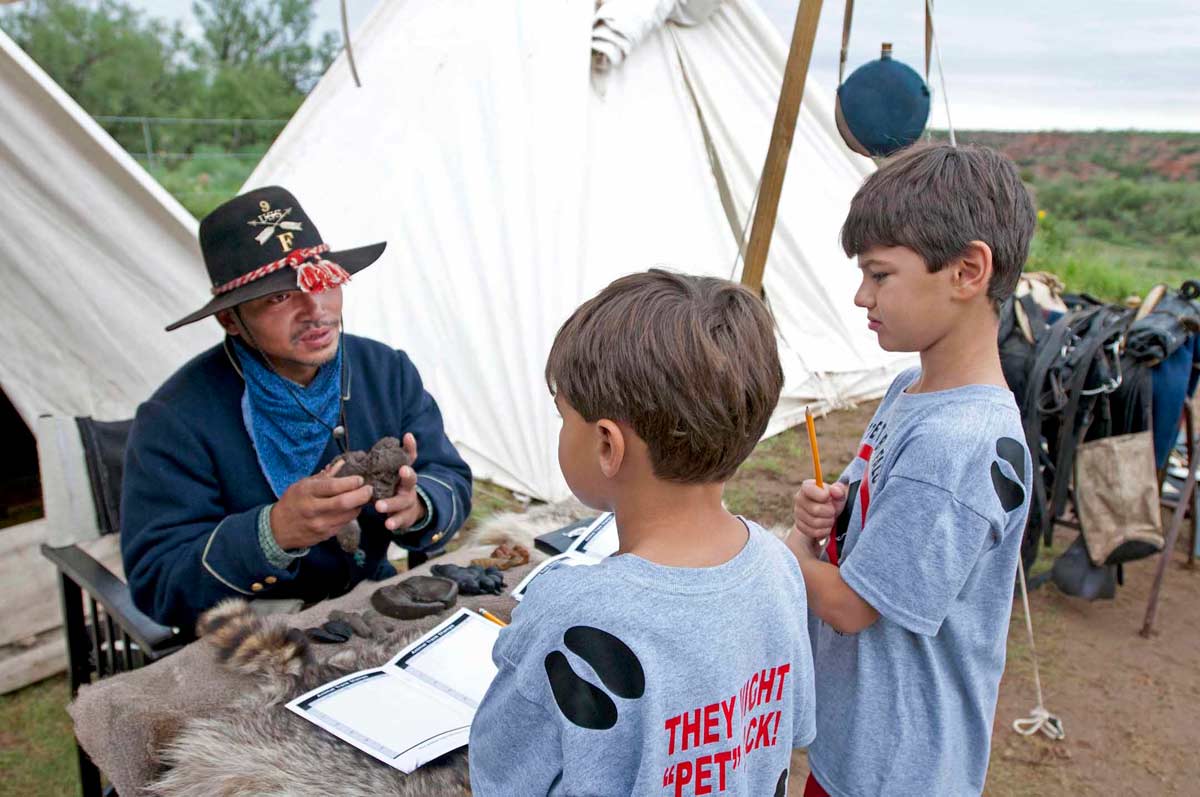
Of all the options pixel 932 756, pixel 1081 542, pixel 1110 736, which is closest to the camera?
pixel 932 756

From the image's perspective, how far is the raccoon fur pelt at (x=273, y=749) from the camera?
1289 millimetres

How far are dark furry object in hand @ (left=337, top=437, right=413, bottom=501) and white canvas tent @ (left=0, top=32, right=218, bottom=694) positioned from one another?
1.34 meters

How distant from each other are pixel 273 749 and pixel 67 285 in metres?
2.40

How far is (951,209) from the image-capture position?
1271 mm

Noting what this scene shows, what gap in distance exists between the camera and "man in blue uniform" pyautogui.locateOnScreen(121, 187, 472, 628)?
177 cm

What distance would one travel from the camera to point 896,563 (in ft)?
4.00

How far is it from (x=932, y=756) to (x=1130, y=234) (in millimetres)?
21100

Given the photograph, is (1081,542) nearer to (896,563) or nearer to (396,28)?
(896,563)

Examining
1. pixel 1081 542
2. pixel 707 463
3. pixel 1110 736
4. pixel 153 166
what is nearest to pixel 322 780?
pixel 707 463

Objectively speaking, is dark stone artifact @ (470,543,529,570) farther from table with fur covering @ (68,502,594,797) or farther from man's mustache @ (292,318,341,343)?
man's mustache @ (292,318,341,343)

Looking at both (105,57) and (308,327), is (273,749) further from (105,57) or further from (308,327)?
(105,57)

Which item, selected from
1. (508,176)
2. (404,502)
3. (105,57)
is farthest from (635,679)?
(105,57)

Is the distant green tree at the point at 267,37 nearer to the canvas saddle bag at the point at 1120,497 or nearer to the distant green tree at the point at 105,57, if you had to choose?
the distant green tree at the point at 105,57

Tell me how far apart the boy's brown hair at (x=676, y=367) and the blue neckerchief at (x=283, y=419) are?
1.13 metres
